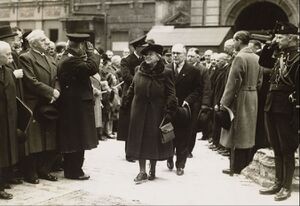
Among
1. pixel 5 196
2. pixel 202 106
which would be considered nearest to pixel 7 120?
pixel 5 196

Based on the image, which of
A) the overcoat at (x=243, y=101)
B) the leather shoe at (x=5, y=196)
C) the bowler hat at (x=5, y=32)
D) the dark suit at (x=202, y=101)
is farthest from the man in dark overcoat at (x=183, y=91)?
the leather shoe at (x=5, y=196)

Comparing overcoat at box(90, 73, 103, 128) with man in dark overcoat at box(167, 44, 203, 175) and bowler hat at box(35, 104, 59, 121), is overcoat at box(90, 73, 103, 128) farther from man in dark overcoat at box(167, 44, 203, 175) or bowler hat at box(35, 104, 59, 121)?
bowler hat at box(35, 104, 59, 121)

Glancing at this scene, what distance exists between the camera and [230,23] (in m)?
20.2

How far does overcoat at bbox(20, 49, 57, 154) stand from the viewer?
6781 mm

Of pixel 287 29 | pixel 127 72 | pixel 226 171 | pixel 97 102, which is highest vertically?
pixel 287 29

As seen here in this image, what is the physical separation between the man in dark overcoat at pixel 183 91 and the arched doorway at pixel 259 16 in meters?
12.6

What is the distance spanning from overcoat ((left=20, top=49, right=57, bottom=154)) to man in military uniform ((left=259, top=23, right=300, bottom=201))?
289 cm

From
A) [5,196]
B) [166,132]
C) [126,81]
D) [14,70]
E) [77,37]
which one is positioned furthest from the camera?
[126,81]

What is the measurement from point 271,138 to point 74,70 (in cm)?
272

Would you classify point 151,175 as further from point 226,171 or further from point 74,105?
point 74,105

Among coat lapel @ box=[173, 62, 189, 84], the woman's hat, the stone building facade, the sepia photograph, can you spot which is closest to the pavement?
the sepia photograph

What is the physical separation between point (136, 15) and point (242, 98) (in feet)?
53.5

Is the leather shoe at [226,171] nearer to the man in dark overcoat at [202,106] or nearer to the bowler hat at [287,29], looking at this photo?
the man in dark overcoat at [202,106]

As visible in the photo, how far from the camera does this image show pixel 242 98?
749 centimetres
